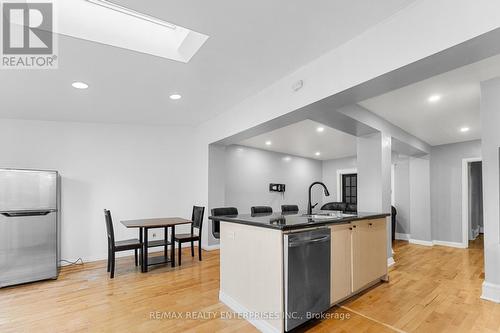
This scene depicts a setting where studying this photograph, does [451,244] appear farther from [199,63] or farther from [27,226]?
[27,226]

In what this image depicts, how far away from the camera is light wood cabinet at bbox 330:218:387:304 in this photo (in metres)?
2.70

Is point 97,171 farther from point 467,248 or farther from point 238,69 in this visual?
point 467,248

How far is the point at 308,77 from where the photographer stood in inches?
111

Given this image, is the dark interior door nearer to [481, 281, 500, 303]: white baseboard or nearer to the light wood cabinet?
the light wood cabinet

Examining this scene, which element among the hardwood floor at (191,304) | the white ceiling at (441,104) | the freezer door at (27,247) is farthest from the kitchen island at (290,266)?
the freezer door at (27,247)

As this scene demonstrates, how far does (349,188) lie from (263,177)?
3316mm

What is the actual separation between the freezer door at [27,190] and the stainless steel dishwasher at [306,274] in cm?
364

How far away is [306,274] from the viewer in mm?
2316

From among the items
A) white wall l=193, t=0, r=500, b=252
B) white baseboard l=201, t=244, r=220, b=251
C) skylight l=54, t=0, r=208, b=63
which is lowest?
white baseboard l=201, t=244, r=220, b=251

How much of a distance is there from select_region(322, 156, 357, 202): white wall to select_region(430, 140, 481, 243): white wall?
8.16ft

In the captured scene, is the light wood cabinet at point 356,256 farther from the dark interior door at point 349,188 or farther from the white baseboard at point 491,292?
the dark interior door at point 349,188

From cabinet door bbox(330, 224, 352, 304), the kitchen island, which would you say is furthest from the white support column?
cabinet door bbox(330, 224, 352, 304)

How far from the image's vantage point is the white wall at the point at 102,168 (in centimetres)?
446

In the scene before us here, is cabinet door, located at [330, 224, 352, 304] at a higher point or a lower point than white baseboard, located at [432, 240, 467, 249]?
higher
